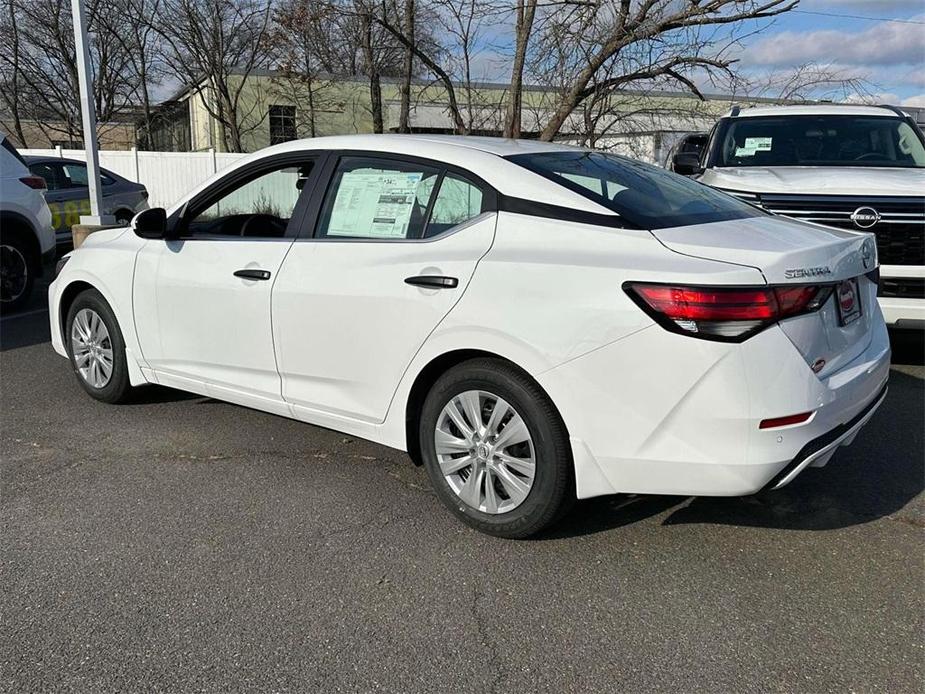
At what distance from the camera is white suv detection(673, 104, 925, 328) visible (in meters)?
5.78

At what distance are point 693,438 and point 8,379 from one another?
16.5 ft

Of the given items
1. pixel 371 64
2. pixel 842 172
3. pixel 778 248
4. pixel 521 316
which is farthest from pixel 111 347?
pixel 371 64

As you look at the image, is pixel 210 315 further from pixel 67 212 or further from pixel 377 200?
pixel 67 212

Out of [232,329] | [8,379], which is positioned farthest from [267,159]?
[8,379]

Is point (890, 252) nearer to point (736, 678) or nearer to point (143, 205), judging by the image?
point (736, 678)

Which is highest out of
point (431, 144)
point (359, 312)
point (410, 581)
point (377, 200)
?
point (431, 144)

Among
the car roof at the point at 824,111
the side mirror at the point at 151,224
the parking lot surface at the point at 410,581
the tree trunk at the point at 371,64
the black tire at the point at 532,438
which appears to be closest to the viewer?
the parking lot surface at the point at 410,581

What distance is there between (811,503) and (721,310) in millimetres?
1459

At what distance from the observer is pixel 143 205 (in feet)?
44.6

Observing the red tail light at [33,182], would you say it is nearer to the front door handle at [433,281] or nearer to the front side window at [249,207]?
the front side window at [249,207]

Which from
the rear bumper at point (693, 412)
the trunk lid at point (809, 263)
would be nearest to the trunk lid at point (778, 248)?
the trunk lid at point (809, 263)

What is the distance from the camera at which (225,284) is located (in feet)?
13.5

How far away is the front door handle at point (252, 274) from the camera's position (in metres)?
3.94

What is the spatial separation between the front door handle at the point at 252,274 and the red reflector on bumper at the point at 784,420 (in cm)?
234
